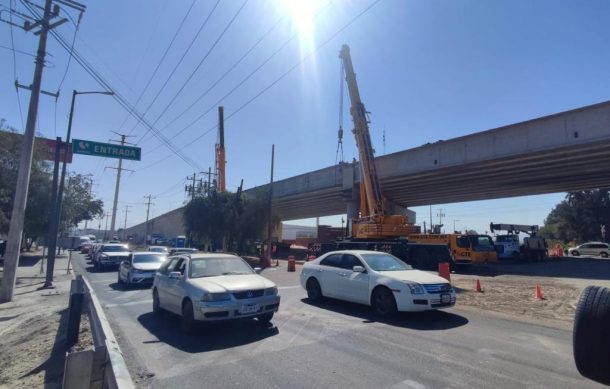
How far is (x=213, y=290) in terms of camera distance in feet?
Result: 24.7

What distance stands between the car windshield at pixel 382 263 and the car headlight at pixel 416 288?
1.11 meters

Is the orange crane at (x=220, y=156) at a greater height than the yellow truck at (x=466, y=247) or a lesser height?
greater

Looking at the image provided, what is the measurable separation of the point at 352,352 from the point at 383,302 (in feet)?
9.55

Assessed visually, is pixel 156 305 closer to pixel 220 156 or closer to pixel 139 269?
pixel 139 269

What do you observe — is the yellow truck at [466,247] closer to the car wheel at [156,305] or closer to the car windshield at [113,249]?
the car wheel at [156,305]

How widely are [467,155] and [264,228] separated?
61.8 feet

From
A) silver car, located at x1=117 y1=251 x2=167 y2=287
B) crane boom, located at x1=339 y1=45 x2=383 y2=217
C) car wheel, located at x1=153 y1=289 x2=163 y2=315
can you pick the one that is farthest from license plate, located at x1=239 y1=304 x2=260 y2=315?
crane boom, located at x1=339 y1=45 x2=383 y2=217

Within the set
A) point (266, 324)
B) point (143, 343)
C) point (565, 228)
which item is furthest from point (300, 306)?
point (565, 228)

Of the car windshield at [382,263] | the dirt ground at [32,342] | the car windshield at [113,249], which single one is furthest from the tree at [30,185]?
the car windshield at [382,263]

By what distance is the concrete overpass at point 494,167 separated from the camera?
925 inches

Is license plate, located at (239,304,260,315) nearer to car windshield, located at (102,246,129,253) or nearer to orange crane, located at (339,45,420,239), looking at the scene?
orange crane, located at (339,45,420,239)

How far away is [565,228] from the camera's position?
66.6 m

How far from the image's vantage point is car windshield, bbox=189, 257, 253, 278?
8508 millimetres

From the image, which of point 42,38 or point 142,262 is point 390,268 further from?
point 42,38
